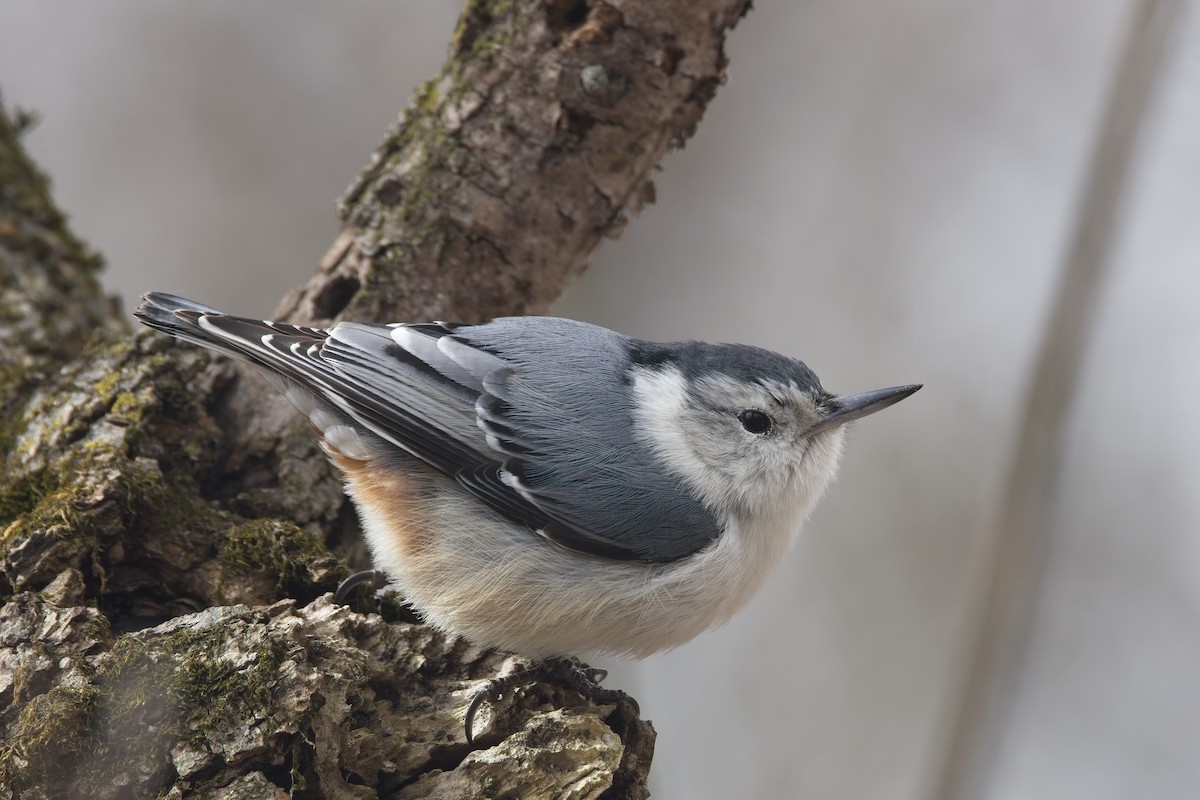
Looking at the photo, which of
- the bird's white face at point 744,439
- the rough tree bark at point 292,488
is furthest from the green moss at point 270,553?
the bird's white face at point 744,439

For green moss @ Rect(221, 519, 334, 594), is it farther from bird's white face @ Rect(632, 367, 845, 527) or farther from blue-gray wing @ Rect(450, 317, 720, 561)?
bird's white face @ Rect(632, 367, 845, 527)

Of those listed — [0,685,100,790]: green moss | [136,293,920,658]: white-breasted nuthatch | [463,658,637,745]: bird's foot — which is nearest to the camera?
[0,685,100,790]: green moss

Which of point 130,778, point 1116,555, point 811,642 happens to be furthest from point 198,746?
point 1116,555

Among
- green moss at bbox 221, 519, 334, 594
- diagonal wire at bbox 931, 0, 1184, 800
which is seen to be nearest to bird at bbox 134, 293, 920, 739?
green moss at bbox 221, 519, 334, 594

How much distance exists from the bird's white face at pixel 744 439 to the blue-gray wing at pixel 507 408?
70mm

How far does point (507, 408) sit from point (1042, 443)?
5.63 ft

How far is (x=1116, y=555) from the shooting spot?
3713mm

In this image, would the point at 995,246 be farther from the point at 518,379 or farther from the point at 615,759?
the point at 615,759

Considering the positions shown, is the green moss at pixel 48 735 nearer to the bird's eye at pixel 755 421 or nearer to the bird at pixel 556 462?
the bird at pixel 556 462

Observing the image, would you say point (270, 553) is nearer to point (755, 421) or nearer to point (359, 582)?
point (359, 582)

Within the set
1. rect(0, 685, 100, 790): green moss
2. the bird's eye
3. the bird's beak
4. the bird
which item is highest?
the bird's beak

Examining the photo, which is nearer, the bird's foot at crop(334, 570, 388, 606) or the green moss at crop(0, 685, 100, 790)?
the green moss at crop(0, 685, 100, 790)

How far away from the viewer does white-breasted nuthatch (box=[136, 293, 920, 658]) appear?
2094 millimetres

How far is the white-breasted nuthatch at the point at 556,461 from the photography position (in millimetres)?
2094
